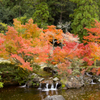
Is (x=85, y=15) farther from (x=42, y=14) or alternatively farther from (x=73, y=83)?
(x=73, y=83)

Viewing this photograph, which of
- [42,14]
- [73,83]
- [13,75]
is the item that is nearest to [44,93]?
[73,83]

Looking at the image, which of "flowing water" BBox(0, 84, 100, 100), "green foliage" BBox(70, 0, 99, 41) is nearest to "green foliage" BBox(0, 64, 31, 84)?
"flowing water" BBox(0, 84, 100, 100)

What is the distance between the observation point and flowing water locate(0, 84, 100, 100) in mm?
8336

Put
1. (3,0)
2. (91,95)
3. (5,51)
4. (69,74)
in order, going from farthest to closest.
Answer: (3,0)
(69,74)
(5,51)
(91,95)

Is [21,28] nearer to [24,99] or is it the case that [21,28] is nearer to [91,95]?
[24,99]

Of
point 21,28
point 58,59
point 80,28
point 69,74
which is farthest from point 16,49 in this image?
point 80,28

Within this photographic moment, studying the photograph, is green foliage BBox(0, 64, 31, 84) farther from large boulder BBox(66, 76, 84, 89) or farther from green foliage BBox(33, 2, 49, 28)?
green foliage BBox(33, 2, 49, 28)

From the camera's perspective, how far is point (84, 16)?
18.5 metres

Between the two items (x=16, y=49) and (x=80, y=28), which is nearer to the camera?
(x=16, y=49)

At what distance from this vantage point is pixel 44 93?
909cm

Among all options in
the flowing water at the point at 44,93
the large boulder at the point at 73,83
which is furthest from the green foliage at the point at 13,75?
the large boulder at the point at 73,83

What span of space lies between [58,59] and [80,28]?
974 cm

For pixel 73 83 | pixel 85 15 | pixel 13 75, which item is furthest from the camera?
pixel 85 15

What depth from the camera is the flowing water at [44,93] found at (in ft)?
27.3
